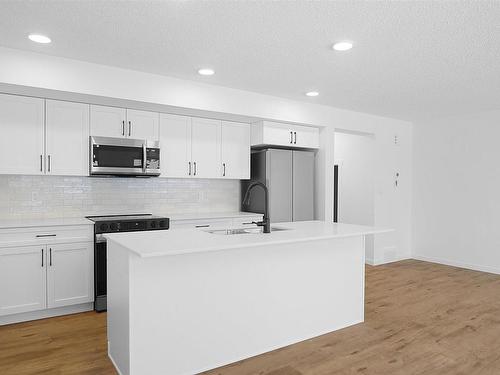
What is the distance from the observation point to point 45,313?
3.71 m

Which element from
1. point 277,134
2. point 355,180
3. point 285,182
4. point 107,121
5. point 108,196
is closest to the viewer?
point 107,121

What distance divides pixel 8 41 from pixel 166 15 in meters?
1.50

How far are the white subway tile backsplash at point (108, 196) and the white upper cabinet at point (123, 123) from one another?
2.18 ft

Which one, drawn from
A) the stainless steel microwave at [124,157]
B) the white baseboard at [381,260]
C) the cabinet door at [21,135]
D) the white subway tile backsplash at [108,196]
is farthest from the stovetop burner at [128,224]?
the white baseboard at [381,260]

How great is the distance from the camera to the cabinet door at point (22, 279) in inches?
136

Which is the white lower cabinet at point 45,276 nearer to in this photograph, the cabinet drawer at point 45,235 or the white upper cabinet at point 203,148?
the cabinet drawer at point 45,235

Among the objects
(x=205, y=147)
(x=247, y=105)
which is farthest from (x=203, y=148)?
(x=247, y=105)

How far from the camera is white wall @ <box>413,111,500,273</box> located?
5.77 m

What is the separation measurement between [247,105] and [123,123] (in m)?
1.49

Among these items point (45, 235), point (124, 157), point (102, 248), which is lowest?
point (102, 248)

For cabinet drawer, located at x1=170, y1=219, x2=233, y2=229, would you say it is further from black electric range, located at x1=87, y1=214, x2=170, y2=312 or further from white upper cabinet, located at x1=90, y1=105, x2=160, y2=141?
white upper cabinet, located at x1=90, y1=105, x2=160, y2=141

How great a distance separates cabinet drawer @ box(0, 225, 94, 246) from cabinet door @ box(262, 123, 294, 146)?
95.4 inches

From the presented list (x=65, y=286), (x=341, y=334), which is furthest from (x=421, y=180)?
(x=65, y=286)

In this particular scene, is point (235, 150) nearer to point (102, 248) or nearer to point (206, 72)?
point (206, 72)
